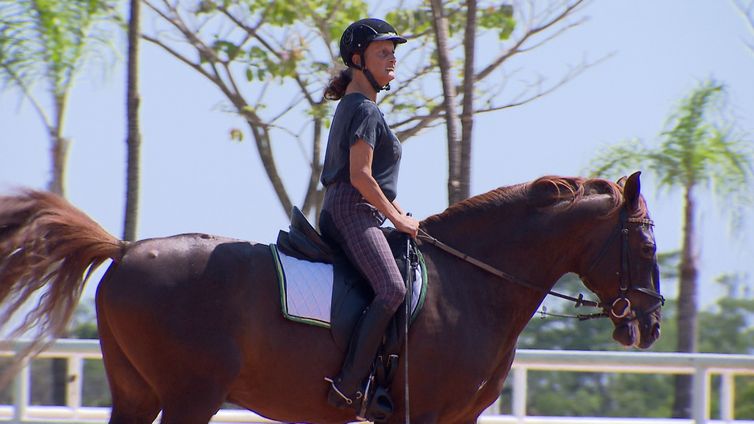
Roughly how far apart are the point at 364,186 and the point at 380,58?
720 millimetres

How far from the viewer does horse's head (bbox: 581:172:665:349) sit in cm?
609

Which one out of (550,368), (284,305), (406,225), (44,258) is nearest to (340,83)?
(406,225)

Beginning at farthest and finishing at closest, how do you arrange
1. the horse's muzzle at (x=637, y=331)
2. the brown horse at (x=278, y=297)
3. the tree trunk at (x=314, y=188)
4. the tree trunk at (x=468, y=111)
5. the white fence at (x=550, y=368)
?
1. the tree trunk at (x=314, y=188)
2. the white fence at (x=550, y=368)
3. the tree trunk at (x=468, y=111)
4. the horse's muzzle at (x=637, y=331)
5. the brown horse at (x=278, y=297)

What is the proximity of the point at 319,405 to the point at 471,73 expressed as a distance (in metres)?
3.94

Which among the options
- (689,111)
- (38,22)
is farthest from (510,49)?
(38,22)

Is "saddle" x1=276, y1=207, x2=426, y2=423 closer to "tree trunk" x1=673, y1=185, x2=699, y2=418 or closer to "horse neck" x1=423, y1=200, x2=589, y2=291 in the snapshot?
"horse neck" x1=423, y1=200, x2=589, y2=291

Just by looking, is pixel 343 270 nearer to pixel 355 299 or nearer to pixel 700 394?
pixel 355 299

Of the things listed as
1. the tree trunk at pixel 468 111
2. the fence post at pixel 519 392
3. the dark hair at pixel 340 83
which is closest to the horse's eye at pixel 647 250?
the dark hair at pixel 340 83

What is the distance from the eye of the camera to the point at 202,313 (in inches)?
223

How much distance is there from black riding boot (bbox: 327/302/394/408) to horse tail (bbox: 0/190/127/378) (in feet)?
4.19

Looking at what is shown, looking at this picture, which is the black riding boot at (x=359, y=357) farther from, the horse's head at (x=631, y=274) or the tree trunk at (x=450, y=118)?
the tree trunk at (x=450, y=118)

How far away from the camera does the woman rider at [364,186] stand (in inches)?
225

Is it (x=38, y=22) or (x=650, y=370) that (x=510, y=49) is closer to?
(x=650, y=370)

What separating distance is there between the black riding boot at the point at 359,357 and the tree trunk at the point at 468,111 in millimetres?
3044
